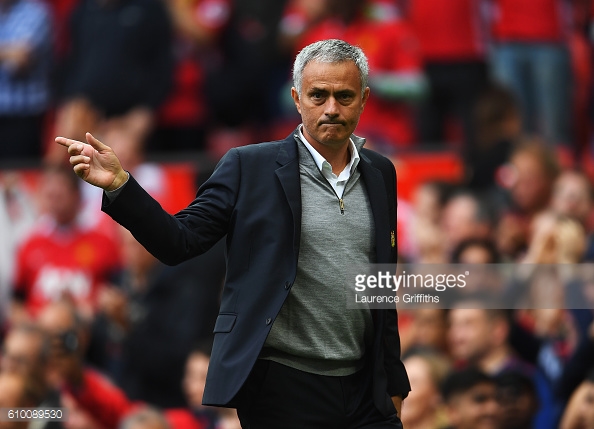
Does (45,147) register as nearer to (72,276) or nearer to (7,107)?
(7,107)

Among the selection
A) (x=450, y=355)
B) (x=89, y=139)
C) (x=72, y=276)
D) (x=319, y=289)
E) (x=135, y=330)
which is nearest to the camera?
(x=89, y=139)

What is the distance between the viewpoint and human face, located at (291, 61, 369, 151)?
152 inches

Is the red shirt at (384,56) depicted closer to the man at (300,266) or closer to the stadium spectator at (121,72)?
the stadium spectator at (121,72)

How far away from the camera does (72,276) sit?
919 cm

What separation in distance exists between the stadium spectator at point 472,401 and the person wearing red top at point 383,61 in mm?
2713

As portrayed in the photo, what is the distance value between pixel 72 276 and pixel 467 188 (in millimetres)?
2931

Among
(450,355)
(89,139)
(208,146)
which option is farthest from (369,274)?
(208,146)

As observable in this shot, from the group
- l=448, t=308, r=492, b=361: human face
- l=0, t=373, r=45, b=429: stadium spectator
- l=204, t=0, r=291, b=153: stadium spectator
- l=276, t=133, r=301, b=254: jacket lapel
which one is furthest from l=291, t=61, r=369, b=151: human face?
l=204, t=0, r=291, b=153: stadium spectator

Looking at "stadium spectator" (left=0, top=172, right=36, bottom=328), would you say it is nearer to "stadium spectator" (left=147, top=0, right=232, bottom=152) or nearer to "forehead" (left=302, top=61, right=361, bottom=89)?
"stadium spectator" (left=147, top=0, right=232, bottom=152)

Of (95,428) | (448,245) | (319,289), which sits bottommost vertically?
(95,428)

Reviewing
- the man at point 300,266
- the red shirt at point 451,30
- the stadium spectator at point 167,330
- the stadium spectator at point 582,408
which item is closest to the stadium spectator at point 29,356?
the stadium spectator at point 167,330

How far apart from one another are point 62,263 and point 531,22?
380cm

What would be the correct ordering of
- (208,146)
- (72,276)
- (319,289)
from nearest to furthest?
1. (319,289)
2. (72,276)
3. (208,146)

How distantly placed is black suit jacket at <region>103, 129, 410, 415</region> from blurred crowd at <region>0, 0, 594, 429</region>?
8.93ft
